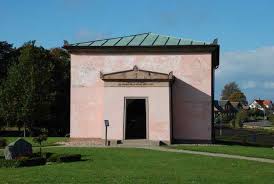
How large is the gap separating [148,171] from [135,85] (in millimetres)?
16612

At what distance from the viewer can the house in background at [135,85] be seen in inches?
1347

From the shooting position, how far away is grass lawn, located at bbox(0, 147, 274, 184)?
15.5 meters

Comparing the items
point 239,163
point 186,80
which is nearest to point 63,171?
point 239,163

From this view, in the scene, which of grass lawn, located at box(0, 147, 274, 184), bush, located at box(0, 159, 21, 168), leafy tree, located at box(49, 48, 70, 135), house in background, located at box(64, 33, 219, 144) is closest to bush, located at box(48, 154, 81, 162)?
grass lawn, located at box(0, 147, 274, 184)

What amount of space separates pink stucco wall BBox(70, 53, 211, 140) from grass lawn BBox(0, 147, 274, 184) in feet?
39.5

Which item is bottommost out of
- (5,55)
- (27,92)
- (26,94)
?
(26,94)

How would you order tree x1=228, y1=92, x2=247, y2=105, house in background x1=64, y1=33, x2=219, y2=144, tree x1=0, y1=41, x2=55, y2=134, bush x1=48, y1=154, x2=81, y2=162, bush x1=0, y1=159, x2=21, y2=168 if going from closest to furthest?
bush x1=0, y1=159, x2=21, y2=168
bush x1=48, y1=154, x2=81, y2=162
house in background x1=64, y1=33, x2=219, y2=144
tree x1=0, y1=41, x2=55, y2=134
tree x1=228, y1=92, x2=247, y2=105

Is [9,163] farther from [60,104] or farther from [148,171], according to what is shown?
[60,104]

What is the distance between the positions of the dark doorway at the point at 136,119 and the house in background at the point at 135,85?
7cm

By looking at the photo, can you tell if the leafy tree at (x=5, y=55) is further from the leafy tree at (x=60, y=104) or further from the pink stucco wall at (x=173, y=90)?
the pink stucco wall at (x=173, y=90)

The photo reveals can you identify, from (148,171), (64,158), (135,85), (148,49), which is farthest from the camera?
(148,49)

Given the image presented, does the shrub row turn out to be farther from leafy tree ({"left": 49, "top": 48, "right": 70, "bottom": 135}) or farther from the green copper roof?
leafy tree ({"left": 49, "top": 48, "right": 70, "bottom": 135})

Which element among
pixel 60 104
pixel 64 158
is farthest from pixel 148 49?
pixel 60 104

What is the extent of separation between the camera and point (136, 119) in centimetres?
3847
